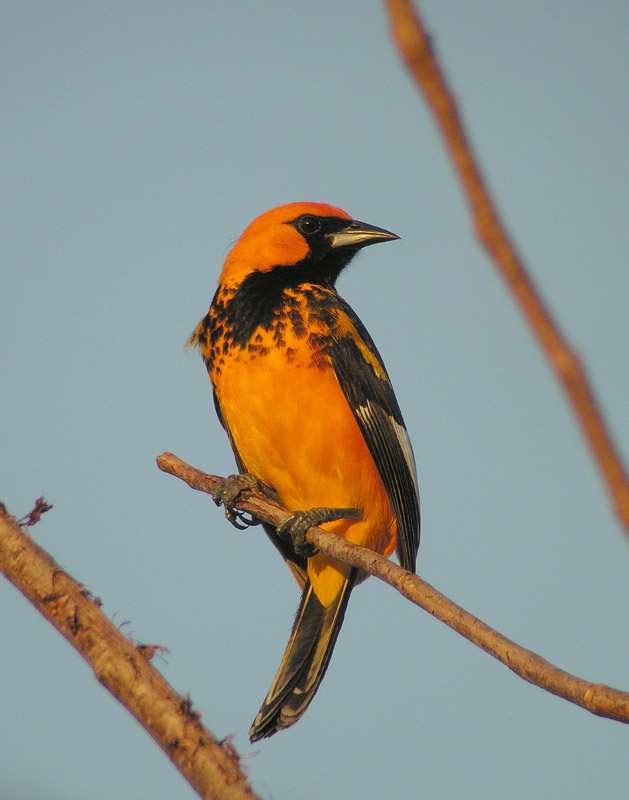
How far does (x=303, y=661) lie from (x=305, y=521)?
881 mm

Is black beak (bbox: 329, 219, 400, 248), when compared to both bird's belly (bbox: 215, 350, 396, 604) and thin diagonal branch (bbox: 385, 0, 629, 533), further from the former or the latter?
thin diagonal branch (bbox: 385, 0, 629, 533)

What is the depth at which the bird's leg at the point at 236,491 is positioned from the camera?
5234 millimetres

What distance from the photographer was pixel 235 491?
17.2 feet

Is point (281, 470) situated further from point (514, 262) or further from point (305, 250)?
point (514, 262)

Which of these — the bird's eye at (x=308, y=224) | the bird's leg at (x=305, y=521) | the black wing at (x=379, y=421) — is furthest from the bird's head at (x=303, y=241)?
the bird's leg at (x=305, y=521)

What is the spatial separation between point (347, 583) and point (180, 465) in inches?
51.0

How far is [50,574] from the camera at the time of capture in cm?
314

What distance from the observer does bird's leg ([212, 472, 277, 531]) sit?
5234 mm

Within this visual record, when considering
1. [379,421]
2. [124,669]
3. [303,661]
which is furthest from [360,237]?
[124,669]

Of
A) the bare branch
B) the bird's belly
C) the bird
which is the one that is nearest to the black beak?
the bird

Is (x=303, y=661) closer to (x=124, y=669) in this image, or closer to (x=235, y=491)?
(x=235, y=491)

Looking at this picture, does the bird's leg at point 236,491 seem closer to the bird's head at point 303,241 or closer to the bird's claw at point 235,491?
the bird's claw at point 235,491

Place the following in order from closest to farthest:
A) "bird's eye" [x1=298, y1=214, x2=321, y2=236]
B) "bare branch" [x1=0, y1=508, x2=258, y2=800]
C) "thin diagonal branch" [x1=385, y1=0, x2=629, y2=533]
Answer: "thin diagonal branch" [x1=385, y1=0, x2=629, y2=533], "bare branch" [x1=0, y1=508, x2=258, y2=800], "bird's eye" [x1=298, y1=214, x2=321, y2=236]

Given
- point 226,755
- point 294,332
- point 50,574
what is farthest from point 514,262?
point 294,332
